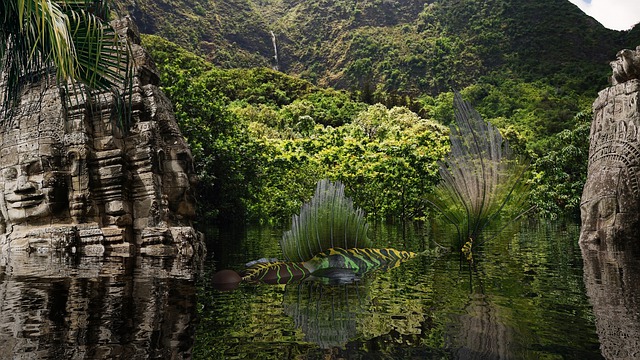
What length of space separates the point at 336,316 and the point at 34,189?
731 centimetres

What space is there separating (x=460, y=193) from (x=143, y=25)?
65.0 m

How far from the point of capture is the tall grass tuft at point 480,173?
6160 mm

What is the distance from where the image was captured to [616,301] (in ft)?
11.7

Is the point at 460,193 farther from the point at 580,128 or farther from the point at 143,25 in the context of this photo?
the point at 143,25

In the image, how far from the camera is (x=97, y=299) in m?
3.92

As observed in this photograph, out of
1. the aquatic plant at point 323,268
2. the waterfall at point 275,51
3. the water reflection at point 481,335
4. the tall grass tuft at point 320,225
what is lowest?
the water reflection at point 481,335

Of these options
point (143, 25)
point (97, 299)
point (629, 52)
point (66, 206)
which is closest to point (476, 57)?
point (143, 25)

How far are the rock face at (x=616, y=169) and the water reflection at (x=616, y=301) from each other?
1.65 metres

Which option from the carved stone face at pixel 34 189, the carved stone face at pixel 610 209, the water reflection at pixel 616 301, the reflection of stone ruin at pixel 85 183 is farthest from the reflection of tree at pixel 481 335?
the carved stone face at pixel 34 189

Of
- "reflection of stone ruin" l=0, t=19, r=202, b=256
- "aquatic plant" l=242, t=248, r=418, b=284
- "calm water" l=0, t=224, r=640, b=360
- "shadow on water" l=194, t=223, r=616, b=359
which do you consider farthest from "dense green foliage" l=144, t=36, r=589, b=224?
"calm water" l=0, t=224, r=640, b=360

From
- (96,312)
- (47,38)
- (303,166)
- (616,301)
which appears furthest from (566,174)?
(96,312)

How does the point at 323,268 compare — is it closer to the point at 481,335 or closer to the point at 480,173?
the point at 480,173

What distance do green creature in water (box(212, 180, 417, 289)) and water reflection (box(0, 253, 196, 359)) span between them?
0.90 metres

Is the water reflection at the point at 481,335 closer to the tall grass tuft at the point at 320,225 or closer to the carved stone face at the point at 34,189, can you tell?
the tall grass tuft at the point at 320,225
